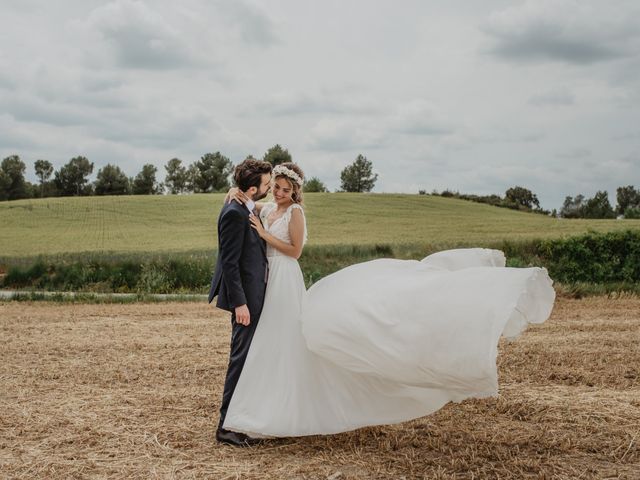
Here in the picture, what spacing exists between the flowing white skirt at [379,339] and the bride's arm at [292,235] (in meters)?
0.13

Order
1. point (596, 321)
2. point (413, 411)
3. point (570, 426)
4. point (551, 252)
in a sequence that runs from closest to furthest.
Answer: point (413, 411)
point (570, 426)
point (596, 321)
point (551, 252)

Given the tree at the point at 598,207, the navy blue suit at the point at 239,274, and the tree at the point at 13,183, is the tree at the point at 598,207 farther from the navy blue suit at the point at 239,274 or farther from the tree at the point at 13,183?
the navy blue suit at the point at 239,274

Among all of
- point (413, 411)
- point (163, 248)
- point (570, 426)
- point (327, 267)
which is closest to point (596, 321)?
point (570, 426)

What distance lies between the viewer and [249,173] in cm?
602

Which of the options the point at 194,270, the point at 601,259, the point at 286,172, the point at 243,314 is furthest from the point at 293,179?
the point at 601,259

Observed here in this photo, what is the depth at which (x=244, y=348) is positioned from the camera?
600 cm

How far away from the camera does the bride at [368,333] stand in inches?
201

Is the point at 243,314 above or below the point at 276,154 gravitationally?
below

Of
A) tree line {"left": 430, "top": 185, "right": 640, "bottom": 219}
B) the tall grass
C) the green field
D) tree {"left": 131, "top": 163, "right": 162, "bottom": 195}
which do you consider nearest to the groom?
the tall grass

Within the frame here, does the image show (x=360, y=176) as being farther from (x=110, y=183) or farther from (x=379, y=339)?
(x=379, y=339)

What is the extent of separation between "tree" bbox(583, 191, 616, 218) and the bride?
3406 inches

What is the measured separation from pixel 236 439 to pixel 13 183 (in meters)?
90.7

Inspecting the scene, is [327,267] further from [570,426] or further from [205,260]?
[570,426]

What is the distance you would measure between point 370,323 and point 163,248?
95.3ft
